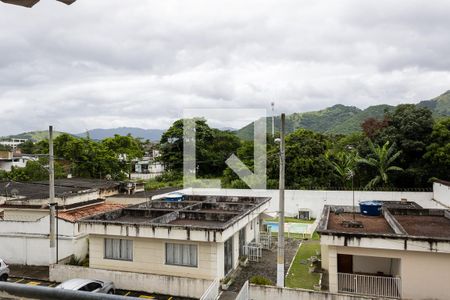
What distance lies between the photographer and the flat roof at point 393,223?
1252 centimetres

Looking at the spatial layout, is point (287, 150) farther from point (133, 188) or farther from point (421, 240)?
point (421, 240)

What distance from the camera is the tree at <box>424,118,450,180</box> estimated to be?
90.1 feet

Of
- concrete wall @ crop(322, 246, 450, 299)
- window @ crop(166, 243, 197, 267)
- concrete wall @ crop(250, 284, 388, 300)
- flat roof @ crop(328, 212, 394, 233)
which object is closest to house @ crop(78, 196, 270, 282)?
window @ crop(166, 243, 197, 267)

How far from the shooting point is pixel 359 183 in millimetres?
31516

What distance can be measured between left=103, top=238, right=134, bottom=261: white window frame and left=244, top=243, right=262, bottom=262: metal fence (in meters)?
5.67

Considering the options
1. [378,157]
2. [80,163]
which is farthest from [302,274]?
[80,163]

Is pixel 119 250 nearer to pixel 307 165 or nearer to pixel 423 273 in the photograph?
pixel 423 273

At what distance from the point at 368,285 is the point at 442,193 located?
14456mm

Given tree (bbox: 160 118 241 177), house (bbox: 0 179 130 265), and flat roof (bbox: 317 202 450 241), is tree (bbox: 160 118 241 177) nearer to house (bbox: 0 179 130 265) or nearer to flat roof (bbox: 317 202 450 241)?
house (bbox: 0 179 130 265)

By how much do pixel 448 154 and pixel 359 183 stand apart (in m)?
7.02

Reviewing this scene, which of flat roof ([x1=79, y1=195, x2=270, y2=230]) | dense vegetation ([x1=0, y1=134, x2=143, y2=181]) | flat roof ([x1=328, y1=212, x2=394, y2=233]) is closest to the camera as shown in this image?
flat roof ([x1=328, y1=212, x2=394, y2=233])

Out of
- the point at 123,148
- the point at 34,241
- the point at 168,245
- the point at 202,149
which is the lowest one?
the point at 34,241

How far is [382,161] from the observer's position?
2855cm

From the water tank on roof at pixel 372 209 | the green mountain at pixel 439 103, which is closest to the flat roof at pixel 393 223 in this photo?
the water tank on roof at pixel 372 209
